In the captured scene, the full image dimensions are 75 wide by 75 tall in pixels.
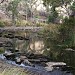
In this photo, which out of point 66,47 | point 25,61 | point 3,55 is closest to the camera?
point 25,61

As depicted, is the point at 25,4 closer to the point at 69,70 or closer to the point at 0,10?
the point at 0,10

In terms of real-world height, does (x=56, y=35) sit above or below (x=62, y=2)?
below

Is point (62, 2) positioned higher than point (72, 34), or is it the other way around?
point (62, 2)

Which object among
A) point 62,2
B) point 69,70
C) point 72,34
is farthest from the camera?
point 62,2

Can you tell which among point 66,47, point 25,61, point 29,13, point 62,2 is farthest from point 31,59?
point 29,13

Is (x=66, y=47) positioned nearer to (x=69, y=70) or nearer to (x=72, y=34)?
(x=72, y=34)

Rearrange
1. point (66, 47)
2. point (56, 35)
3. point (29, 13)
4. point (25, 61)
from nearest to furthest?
point (25, 61)
point (66, 47)
point (56, 35)
point (29, 13)

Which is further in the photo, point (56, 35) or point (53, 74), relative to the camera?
point (56, 35)

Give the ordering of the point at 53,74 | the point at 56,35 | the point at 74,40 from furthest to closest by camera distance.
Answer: the point at 56,35, the point at 74,40, the point at 53,74

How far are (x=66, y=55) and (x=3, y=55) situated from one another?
487cm

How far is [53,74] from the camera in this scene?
50.8 ft

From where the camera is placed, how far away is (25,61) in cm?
1873

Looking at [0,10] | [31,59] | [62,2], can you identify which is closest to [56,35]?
[62,2]

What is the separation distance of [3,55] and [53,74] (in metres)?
6.83
